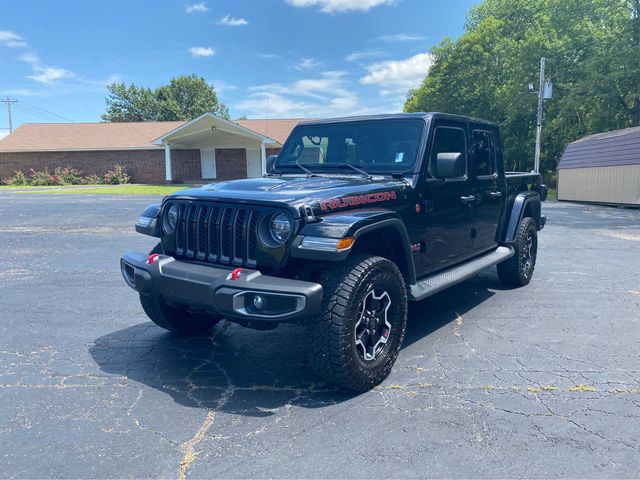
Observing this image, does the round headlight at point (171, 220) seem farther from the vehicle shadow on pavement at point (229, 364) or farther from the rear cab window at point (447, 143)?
the rear cab window at point (447, 143)

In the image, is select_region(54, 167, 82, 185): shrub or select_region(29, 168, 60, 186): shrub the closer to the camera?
select_region(29, 168, 60, 186): shrub

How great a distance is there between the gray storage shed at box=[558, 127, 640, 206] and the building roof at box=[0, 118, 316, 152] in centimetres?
1772

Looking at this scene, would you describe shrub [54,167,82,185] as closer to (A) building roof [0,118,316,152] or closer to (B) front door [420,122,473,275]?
(A) building roof [0,118,316,152]

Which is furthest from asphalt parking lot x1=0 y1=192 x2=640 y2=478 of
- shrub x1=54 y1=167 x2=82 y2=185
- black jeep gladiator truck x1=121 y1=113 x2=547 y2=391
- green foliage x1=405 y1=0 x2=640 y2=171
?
shrub x1=54 y1=167 x2=82 y2=185

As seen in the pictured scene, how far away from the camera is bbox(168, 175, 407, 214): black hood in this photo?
11.0 ft

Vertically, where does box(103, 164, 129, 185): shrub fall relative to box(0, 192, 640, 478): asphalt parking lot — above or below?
above

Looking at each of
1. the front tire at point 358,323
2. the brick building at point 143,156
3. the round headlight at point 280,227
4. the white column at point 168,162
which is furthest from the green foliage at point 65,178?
the front tire at point 358,323

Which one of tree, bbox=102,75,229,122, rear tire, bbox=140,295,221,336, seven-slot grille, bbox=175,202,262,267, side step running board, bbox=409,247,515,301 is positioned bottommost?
rear tire, bbox=140,295,221,336

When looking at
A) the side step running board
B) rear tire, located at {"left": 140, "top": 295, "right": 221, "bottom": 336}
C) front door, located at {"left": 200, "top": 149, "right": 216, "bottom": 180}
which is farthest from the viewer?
front door, located at {"left": 200, "top": 149, "right": 216, "bottom": 180}

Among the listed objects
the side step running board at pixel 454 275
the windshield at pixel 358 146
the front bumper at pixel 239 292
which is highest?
the windshield at pixel 358 146

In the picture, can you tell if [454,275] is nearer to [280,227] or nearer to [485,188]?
[485,188]

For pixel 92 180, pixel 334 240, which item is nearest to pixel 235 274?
pixel 334 240

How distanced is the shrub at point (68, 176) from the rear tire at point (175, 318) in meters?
34.0

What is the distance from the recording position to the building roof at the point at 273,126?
3472cm
